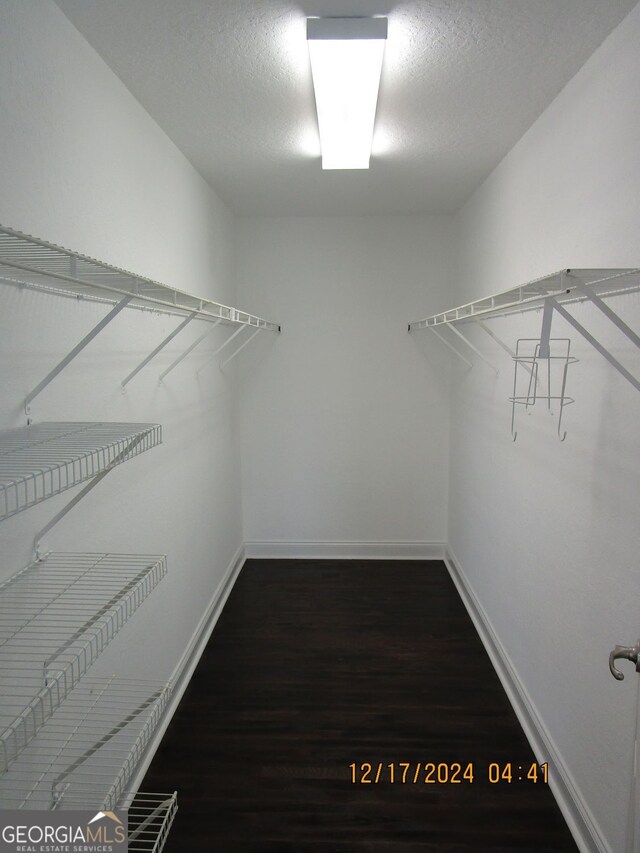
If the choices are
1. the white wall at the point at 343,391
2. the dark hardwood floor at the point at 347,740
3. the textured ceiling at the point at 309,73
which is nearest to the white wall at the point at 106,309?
the textured ceiling at the point at 309,73

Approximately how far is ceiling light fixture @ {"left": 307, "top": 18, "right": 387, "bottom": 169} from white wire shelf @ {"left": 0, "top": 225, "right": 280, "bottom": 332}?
0.85 meters

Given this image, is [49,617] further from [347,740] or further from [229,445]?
[229,445]

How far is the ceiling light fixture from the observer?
1.60 meters

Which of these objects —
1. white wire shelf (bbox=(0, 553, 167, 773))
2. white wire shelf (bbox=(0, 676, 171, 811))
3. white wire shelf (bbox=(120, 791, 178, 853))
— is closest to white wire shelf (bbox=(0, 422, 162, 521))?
white wire shelf (bbox=(0, 553, 167, 773))

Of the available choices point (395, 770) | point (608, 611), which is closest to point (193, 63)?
point (608, 611)

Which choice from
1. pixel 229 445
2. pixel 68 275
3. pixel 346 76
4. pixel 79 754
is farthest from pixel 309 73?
pixel 229 445

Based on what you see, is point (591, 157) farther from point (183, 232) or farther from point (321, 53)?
point (183, 232)

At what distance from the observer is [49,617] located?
1.50m

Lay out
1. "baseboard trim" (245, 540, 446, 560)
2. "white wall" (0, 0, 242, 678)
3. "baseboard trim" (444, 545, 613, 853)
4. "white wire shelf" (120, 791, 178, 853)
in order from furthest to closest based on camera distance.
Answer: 1. "baseboard trim" (245, 540, 446, 560)
2. "baseboard trim" (444, 545, 613, 853)
3. "white wall" (0, 0, 242, 678)
4. "white wire shelf" (120, 791, 178, 853)

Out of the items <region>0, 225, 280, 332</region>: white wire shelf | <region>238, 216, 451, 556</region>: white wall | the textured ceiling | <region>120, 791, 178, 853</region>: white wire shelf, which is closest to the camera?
<region>0, 225, 280, 332</region>: white wire shelf

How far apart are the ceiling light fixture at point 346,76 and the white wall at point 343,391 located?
1.55 meters

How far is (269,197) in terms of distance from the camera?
3.48m

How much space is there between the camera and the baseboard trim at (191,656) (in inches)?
84.8
